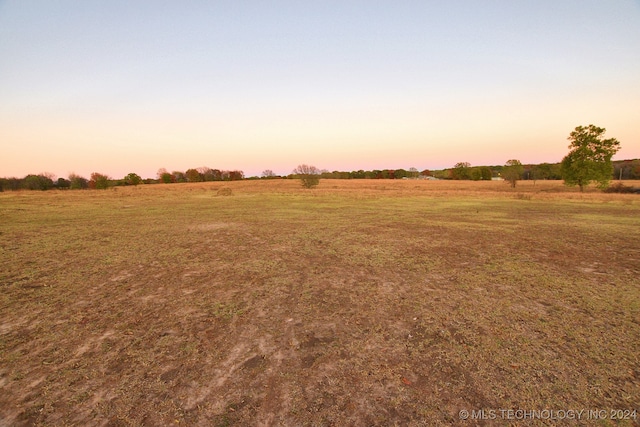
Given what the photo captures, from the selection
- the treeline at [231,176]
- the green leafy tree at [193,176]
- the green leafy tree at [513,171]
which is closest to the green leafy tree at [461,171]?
the treeline at [231,176]

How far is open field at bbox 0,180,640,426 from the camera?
2.78m

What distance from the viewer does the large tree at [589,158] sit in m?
36.7

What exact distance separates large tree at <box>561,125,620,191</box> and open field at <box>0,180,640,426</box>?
129ft

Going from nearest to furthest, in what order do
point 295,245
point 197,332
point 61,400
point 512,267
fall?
1. point 61,400
2. point 197,332
3. point 512,267
4. point 295,245

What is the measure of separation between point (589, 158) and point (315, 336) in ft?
165

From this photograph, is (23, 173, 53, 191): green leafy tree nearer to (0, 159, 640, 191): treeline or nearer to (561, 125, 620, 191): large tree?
(0, 159, 640, 191): treeline

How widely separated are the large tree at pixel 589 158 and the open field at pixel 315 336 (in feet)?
129

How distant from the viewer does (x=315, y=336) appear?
13.3 ft

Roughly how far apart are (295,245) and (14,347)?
23.1ft

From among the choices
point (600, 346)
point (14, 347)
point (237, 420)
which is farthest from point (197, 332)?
point (600, 346)

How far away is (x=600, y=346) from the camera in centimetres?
365

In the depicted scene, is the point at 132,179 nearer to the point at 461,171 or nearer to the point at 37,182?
the point at 37,182

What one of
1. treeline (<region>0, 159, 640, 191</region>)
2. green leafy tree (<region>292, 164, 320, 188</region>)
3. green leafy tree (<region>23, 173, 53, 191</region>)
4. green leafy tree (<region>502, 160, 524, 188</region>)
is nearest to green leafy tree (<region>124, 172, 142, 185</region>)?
treeline (<region>0, 159, 640, 191</region>)

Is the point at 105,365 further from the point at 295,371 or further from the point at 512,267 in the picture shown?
the point at 512,267
